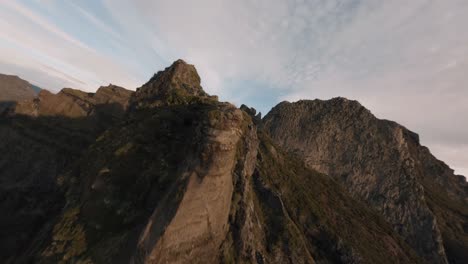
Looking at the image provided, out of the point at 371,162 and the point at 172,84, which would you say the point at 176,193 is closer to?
the point at 172,84

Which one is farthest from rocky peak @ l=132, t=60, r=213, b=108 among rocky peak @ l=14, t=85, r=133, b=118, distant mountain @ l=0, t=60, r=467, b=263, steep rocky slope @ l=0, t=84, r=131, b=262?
steep rocky slope @ l=0, t=84, r=131, b=262

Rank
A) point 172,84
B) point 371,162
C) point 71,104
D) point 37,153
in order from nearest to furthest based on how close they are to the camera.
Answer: point 172,84, point 37,153, point 71,104, point 371,162

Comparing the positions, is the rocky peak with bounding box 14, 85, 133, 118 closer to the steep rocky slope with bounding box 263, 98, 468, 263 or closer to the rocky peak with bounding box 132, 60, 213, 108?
the rocky peak with bounding box 132, 60, 213, 108

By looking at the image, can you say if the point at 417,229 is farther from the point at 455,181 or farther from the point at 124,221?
the point at 124,221

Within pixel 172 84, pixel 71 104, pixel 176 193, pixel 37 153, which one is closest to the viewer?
pixel 176 193

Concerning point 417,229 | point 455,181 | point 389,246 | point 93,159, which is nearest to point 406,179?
point 417,229

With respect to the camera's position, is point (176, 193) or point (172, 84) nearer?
point (176, 193)

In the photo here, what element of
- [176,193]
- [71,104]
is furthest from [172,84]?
[176,193]

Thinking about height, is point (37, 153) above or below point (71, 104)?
below
